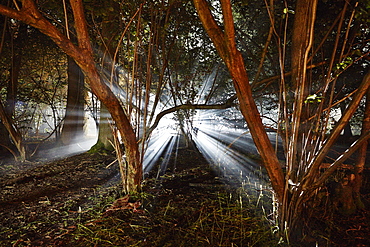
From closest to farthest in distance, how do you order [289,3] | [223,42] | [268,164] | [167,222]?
[223,42], [268,164], [167,222], [289,3]

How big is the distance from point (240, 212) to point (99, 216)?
1.40 meters

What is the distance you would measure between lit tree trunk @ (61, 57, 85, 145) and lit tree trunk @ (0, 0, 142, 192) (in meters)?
4.58

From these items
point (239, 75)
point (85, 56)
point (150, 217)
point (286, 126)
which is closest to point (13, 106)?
point (85, 56)

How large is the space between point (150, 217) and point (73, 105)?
5184 mm

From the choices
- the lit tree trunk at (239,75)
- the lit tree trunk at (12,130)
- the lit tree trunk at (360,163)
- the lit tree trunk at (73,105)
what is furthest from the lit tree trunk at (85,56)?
the lit tree trunk at (73,105)

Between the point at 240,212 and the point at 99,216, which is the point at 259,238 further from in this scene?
the point at 99,216

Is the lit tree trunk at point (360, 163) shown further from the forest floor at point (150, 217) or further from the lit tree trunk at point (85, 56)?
the lit tree trunk at point (85, 56)

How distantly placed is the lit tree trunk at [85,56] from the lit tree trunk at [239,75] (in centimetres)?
107

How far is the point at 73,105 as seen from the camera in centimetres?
602

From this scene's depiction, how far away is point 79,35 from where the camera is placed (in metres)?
1.87

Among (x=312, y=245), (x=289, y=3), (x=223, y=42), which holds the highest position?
(x=289, y=3)

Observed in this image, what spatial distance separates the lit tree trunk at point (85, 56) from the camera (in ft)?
5.22

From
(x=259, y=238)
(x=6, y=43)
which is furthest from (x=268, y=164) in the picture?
(x=6, y=43)

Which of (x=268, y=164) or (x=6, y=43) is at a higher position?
(x=6, y=43)
